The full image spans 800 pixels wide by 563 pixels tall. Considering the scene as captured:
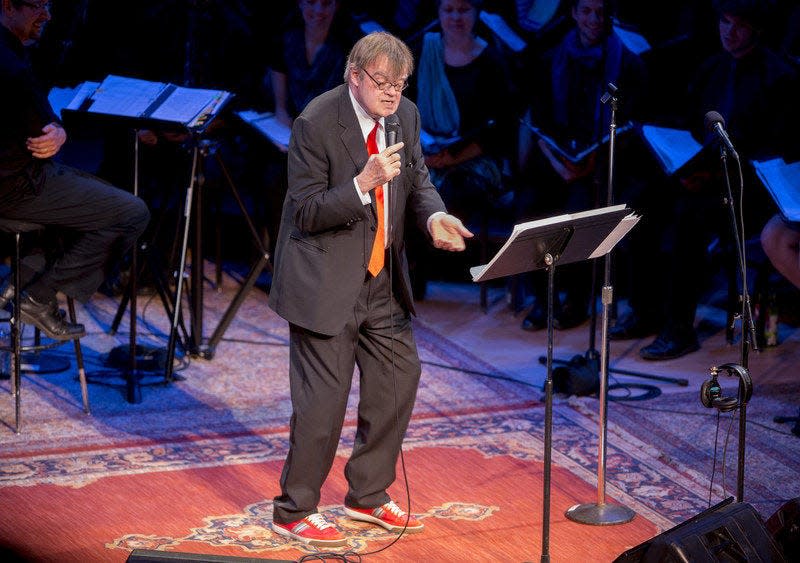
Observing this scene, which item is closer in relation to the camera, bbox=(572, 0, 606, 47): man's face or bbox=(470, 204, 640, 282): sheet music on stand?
bbox=(470, 204, 640, 282): sheet music on stand

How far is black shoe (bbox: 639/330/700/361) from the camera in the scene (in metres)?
6.45

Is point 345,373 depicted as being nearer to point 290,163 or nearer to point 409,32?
point 290,163

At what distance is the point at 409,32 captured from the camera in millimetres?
7953

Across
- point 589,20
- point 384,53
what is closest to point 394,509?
point 384,53

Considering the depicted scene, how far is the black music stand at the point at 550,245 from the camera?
337cm

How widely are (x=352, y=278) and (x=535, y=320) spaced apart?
3309mm

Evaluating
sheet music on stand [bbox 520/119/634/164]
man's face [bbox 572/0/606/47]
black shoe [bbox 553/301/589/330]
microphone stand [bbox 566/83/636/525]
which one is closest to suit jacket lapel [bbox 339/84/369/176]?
microphone stand [bbox 566/83/636/525]

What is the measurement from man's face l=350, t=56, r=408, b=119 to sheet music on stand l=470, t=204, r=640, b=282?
0.60 metres

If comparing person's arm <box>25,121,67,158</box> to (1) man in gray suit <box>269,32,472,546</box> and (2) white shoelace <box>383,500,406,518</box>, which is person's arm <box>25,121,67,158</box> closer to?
(1) man in gray suit <box>269,32,472,546</box>

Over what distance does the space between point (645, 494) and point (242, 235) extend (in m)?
4.55

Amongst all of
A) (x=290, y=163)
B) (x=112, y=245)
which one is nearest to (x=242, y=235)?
(x=112, y=245)

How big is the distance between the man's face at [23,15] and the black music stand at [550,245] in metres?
2.59

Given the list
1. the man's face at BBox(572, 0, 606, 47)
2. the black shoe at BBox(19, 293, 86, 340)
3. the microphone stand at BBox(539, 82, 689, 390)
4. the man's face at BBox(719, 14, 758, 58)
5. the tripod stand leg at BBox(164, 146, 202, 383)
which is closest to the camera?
the microphone stand at BBox(539, 82, 689, 390)

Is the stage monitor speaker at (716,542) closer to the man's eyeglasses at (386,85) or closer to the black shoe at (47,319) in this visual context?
the man's eyeglasses at (386,85)
